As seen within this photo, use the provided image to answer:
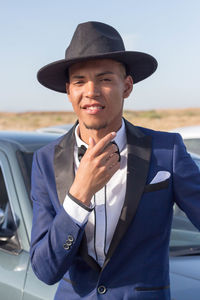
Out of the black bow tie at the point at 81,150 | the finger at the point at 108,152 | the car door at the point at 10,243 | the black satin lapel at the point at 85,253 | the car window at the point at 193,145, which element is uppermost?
the finger at the point at 108,152

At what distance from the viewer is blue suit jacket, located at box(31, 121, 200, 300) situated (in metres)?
1.80

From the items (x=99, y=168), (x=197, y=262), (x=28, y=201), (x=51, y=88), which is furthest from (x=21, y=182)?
(x=99, y=168)

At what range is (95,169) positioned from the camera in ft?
5.58

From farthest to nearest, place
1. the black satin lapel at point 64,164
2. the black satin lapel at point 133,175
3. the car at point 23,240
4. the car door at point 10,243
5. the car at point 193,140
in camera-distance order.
→ the car at point 193,140
the car door at point 10,243
the car at point 23,240
the black satin lapel at point 64,164
the black satin lapel at point 133,175

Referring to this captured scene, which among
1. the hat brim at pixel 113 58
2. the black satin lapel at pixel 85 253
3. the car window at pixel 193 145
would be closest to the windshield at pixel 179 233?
the hat brim at pixel 113 58

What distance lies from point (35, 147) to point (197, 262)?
1.23 meters

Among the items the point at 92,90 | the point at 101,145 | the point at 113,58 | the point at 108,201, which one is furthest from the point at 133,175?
the point at 113,58

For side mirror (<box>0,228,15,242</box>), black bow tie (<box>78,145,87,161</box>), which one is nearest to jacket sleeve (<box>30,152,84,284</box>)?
black bow tie (<box>78,145,87,161</box>)

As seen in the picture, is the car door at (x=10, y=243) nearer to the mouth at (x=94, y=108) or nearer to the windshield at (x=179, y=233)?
the windshield at (x=179, y=233)

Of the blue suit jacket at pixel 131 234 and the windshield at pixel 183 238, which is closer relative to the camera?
the blue suit jacket at pixel 131 234

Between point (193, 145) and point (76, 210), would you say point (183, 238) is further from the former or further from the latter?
point (193, 145)

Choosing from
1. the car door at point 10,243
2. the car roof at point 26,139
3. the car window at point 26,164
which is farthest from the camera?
the car roof at point 26,139

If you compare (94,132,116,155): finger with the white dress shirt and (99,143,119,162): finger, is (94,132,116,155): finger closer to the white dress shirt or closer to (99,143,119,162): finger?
(99,143,119,162): finger

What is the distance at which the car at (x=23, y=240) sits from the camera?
2.41 m
